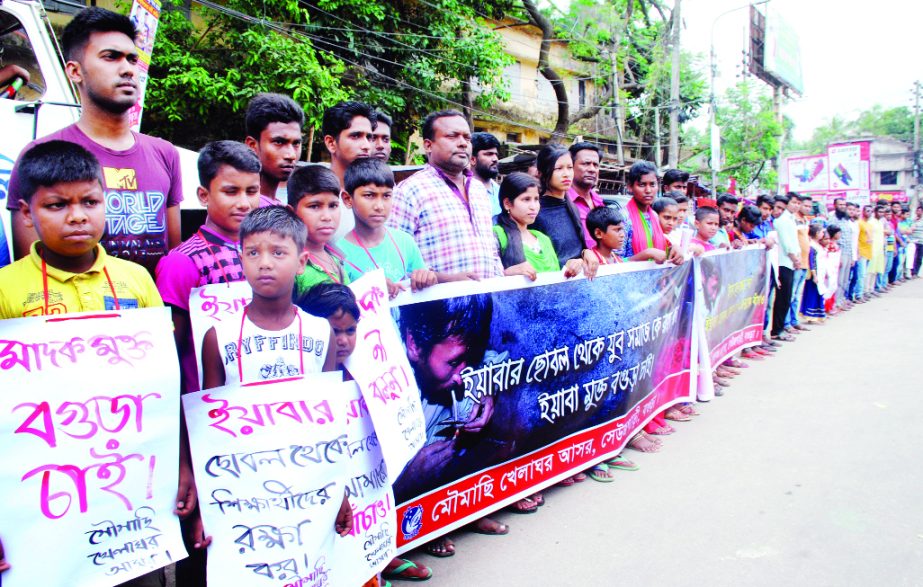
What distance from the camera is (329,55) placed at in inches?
428

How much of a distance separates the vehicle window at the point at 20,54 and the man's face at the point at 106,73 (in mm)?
1930

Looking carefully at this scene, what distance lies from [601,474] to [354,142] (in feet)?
8.12

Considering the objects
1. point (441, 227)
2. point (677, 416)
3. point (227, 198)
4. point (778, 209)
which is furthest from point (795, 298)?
point (227, 198)

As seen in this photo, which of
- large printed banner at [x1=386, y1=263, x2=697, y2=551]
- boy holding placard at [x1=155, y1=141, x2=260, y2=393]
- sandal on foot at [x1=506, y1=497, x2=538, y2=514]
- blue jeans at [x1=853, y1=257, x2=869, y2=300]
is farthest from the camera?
blue jeans at [x1=853, y1=257, x2=869, y2=300]

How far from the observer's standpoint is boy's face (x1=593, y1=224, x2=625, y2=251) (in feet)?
15.0

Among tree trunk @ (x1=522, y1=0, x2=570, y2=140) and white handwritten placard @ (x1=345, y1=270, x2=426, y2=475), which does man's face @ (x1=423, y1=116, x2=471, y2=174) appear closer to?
white handwritten placard @ (x1=345, y1=270, x2=426, y2=475)

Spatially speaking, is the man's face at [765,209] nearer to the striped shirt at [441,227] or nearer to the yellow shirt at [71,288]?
the striped shirt at [441,227]

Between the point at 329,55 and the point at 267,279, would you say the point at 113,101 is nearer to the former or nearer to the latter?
the point at 267,279

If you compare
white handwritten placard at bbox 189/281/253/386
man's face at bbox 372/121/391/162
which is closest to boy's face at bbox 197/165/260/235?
white handwritten placard at bbox 189/281/253/386

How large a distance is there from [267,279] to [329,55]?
9653 millimetres

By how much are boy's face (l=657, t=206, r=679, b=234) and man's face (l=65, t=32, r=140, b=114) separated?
4.15 m

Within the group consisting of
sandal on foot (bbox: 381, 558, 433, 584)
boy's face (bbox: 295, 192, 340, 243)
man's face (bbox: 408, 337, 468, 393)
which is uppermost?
boy's face (bbox: 295, 192, 340, 243)

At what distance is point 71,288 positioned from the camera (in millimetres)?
2000

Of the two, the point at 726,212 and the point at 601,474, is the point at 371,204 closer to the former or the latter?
the point at 601,474
